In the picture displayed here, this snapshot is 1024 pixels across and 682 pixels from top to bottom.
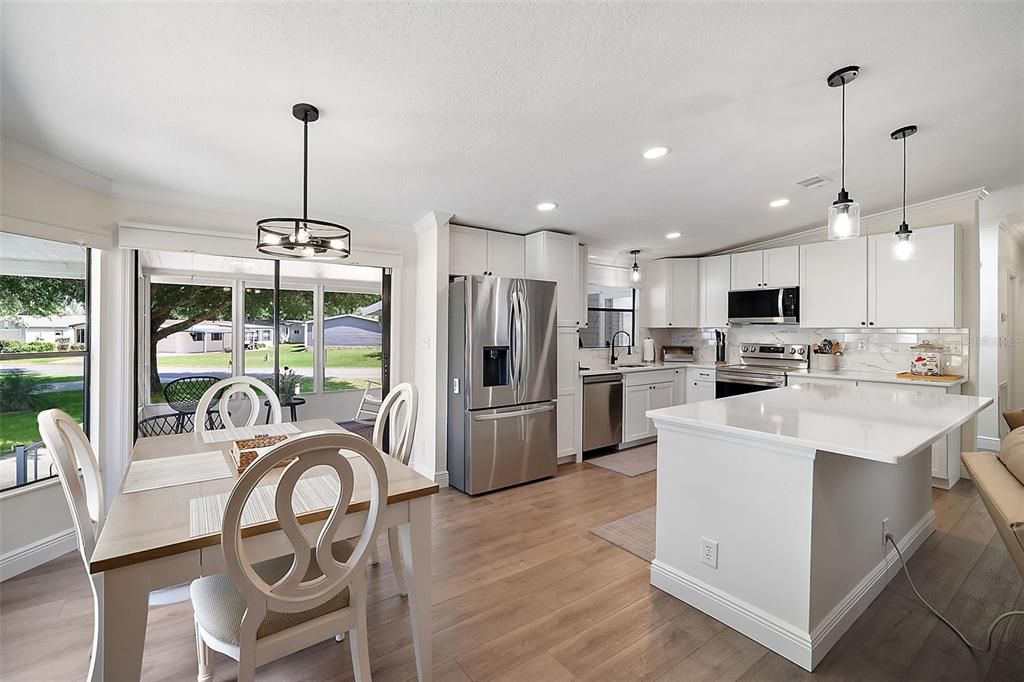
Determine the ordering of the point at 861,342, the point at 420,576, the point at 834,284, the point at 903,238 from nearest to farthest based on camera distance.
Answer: the point at 420,576
the point at 903,238
the point at 834,284
the point at 861,342

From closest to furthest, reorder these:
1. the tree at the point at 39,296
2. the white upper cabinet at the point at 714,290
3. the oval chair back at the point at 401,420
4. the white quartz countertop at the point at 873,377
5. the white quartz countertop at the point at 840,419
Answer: the white quartz countertop at the point at 840,419 < the oval chair back at the point at 401,420 < the tree at the point at 39,296 < the white quartz countertop at the point at 873,377 < the white upper cabinet at the point at 714,290

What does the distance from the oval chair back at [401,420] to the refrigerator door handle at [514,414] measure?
1.06 metres

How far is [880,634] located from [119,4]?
3.67m

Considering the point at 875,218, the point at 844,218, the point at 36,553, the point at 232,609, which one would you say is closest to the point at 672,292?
the point at 875,218

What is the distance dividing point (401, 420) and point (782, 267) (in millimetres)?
4254

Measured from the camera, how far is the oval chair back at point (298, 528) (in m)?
1.16

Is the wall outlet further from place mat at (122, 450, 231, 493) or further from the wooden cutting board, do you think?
the wooden cutting board

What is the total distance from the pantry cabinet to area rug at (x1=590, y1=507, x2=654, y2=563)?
2826 mm

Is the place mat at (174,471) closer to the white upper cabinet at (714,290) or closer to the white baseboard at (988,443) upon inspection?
the white upper cabinet at (714,290)

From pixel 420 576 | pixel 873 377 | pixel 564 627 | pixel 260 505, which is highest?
pixel 873 377

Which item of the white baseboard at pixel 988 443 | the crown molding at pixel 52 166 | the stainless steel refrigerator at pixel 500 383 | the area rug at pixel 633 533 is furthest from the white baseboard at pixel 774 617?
the crown molding at pixel 52 166

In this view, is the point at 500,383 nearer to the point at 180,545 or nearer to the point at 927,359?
the point at 180,545

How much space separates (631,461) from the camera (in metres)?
4.61

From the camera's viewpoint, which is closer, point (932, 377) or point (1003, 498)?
point (1003, 498)
